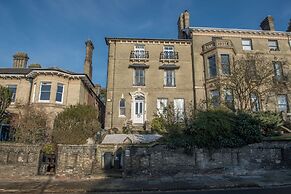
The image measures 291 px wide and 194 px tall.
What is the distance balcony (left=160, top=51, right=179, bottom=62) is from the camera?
28.4 metres

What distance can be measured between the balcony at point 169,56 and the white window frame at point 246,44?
811 centimetres

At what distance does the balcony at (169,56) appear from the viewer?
28.4 meters

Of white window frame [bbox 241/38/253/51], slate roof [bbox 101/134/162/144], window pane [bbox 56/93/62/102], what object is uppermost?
white window frame [bbox 241/38/253/51]

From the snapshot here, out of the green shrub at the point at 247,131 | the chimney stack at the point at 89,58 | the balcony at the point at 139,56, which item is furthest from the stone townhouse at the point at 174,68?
the green shrub at the point at 247,131

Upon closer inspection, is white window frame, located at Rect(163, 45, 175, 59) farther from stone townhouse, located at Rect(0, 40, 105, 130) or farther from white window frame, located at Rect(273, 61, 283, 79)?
white window frame, located at Rect(273, 61, 283, 79)

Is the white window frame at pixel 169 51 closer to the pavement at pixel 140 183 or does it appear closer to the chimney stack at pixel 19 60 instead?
the pavement at pixel 140 183

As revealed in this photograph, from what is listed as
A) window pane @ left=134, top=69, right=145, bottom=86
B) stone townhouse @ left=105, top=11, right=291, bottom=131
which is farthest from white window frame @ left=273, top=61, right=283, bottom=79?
window pane @ left=134, top=69, right=145, bottom=86

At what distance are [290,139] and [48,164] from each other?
51.7 ft

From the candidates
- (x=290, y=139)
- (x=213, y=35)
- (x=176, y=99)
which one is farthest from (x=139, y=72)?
(x=290, y=139)

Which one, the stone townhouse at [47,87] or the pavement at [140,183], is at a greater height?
the stone townhouse at [47,87]

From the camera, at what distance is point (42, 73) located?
25469 millimetres

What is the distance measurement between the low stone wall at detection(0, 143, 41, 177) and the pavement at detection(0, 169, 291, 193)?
410 millimetres

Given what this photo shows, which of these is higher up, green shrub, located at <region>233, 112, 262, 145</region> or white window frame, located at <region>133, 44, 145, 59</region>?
white window frame, located at <region>133, 44, 145, 59</region>

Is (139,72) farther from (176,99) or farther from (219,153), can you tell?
(219,153)
